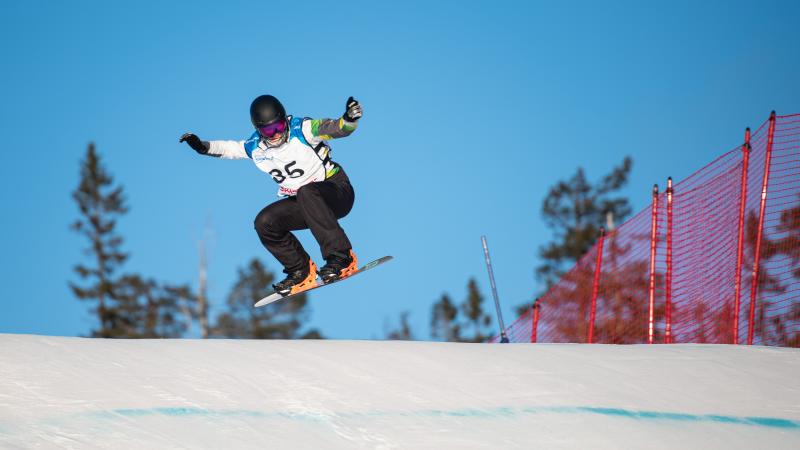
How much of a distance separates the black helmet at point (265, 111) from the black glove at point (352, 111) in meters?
0.48

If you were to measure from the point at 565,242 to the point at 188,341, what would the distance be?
3461 cm

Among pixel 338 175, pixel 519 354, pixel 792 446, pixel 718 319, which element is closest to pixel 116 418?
pixel 519 354

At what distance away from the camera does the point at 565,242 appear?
39312 millimetres

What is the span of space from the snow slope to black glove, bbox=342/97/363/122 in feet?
6.08

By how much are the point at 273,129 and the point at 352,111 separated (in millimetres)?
607

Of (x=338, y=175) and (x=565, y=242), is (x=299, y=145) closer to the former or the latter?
(x=338, y=175)

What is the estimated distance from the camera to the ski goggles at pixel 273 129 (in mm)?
7137

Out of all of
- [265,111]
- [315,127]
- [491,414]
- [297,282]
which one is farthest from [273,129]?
[491,414]

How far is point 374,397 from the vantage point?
15.8ft

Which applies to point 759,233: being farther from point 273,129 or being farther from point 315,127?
point 273,129

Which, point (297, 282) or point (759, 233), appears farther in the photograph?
point (759, 233)

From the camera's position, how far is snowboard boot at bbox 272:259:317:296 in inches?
316

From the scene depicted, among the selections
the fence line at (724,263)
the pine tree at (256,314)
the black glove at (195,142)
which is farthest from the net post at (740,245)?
the pine tree at (256,314)

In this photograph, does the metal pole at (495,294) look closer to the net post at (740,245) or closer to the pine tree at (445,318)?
the net post at (740,245)
